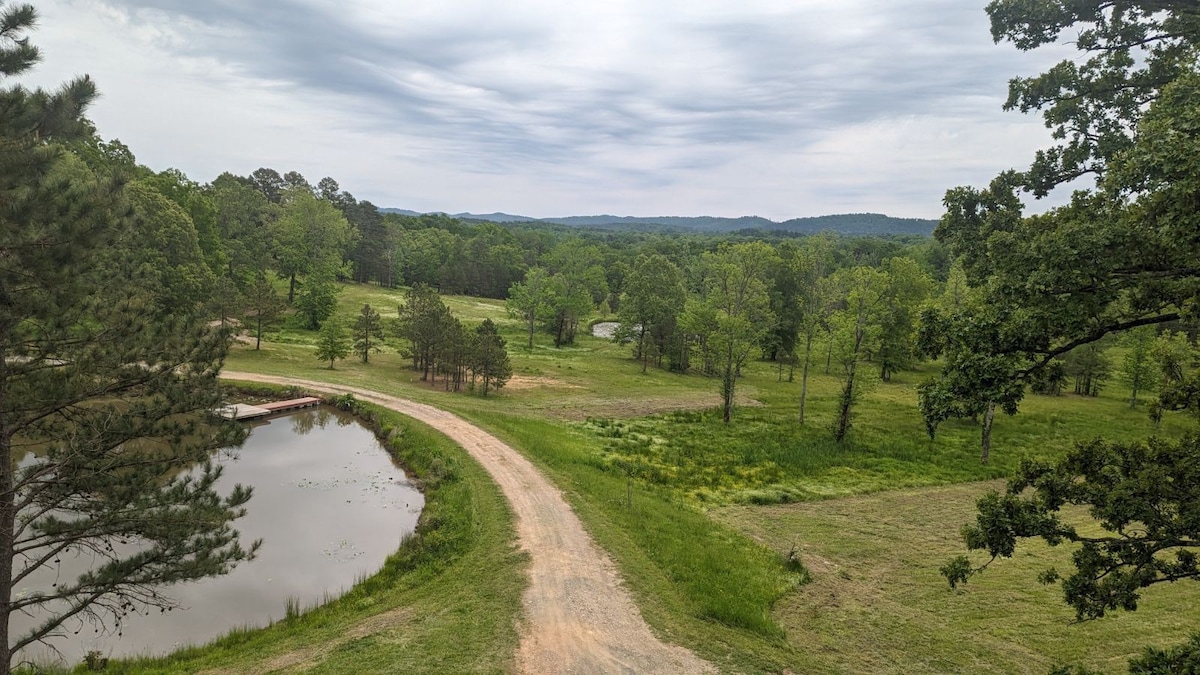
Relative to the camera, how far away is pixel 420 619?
1277 centimetres

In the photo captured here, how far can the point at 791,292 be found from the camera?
61062mm

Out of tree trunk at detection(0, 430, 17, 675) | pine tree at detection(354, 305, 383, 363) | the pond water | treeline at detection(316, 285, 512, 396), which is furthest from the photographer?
pine tree at detection(354, 305, 383, 363)

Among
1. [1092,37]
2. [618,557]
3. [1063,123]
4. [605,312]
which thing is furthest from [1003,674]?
[605,312]

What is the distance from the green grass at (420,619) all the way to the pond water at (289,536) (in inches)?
38.6

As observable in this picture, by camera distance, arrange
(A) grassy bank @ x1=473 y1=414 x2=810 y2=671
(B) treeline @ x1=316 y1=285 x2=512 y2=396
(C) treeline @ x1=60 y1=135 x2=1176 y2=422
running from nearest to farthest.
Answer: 1. (A) grassy bank @ x1=473 y1=414 x2=810 y2=671
2. (C) treeline @ x1=60 y1=135 x2=1176 y2=422
3. (B) treeline @ x1=316 y1=285 x2=512 y2=396

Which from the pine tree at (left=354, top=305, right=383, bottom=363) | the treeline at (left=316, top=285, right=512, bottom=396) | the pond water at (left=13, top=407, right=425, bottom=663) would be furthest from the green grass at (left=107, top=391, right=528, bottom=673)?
the pine tree at (left=354, top=305, right=383, bottom=363)

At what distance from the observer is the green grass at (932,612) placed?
12.1 m

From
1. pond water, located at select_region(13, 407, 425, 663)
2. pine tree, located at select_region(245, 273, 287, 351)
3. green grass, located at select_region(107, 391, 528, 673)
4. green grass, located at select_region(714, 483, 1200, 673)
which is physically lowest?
pond water, located at select_region(13, 407, 425, 663)

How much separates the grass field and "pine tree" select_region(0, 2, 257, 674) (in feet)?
19.8

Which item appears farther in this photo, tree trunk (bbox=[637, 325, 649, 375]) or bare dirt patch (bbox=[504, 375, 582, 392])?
tree trunk (bbox=[637, 325, 649, 375])

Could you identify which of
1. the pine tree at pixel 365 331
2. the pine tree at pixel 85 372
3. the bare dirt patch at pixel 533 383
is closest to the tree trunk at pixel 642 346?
the bare dirt patch at pixel 533 383

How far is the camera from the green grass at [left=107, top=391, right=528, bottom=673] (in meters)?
11.2

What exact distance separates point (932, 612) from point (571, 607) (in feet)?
29.2

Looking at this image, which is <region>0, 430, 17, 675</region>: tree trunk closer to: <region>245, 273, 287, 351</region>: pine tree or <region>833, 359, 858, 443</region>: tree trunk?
<region>833, 359, 858, 443</region>: tree trunk
